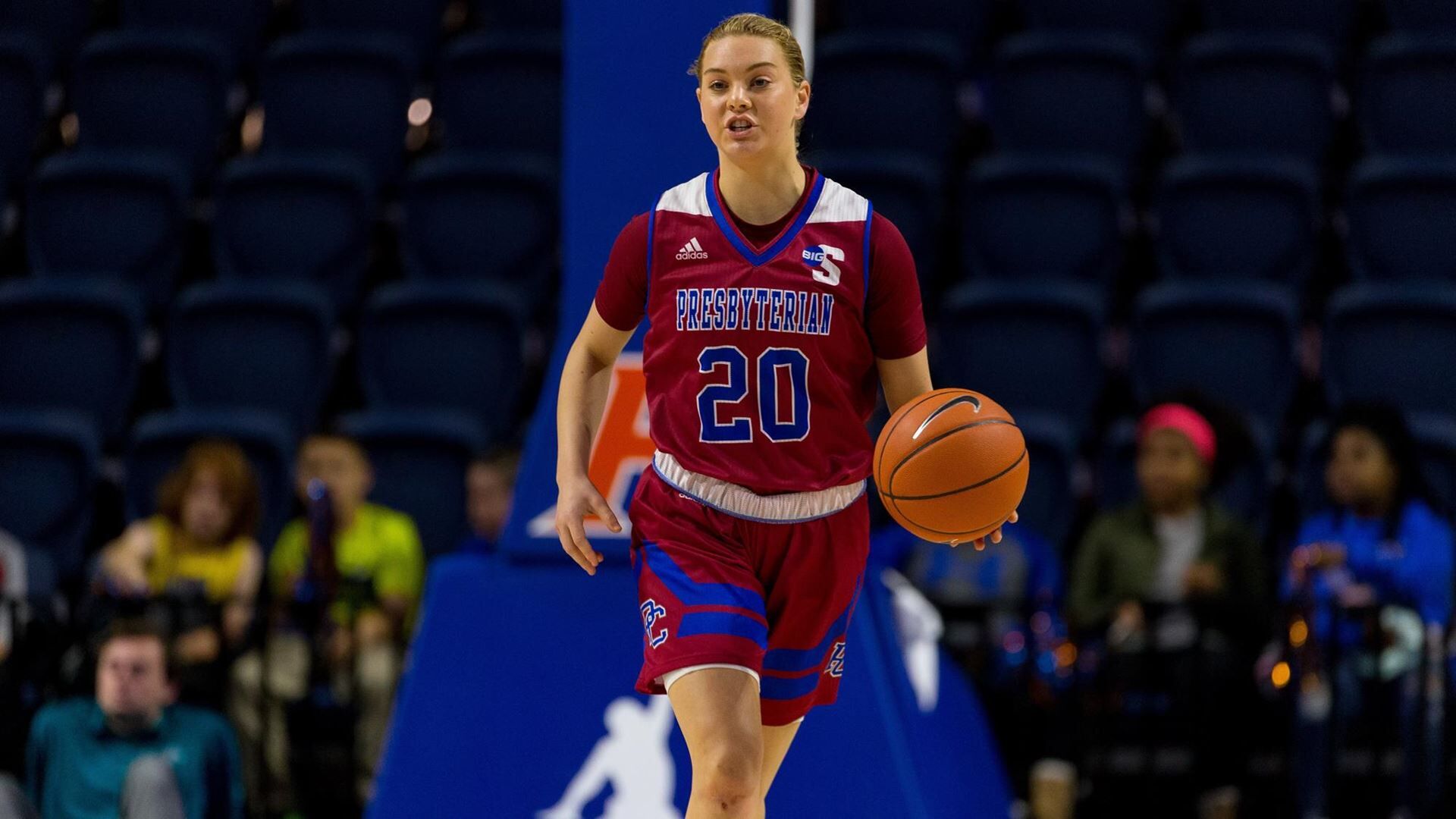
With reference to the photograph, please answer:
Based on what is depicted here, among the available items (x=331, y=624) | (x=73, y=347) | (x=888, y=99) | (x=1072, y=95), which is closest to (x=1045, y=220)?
(x=1072, y=95)

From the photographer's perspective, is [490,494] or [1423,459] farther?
[1423,459]

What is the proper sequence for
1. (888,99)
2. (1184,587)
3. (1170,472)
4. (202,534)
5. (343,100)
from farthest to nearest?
(343,100)
(888,99)
(202,534)
(1170,472)
(1184,587)

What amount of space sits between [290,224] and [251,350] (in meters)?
0.73

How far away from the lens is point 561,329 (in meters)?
4.70

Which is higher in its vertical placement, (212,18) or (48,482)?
(212,18)

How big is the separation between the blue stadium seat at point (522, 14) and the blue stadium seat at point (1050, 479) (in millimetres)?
3586

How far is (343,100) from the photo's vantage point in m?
8.73

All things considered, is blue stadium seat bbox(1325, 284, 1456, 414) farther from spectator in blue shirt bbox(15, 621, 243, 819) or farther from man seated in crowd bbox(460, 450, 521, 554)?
spectator in blue shirt bbox(15, 621, 243, 819)

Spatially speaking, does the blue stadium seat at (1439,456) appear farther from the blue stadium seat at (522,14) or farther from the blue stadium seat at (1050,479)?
the blue stadium seat at (522,14)

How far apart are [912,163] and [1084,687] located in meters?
2.80

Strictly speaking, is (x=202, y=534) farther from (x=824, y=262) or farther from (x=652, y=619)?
(x=824, y=262)

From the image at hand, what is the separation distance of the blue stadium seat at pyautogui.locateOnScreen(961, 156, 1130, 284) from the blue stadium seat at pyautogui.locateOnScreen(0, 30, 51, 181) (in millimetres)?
4270

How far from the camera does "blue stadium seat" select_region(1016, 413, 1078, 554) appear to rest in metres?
6.77

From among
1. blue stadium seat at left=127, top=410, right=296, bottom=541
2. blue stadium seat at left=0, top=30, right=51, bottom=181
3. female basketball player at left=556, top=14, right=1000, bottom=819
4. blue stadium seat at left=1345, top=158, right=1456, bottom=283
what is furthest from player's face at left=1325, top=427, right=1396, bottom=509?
blue stadium seat at left=0, top=30, right=51, bottom=181
